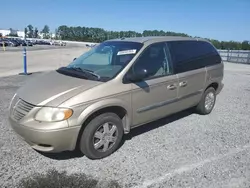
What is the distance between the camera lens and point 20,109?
3.42 meters

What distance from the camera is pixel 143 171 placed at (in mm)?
3355

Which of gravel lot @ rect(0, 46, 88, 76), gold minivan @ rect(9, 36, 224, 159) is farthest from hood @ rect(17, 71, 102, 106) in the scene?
gravel lot @ rect(0, 46, 88, 76)

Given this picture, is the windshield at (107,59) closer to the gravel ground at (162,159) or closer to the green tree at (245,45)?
the gravel ground at (162,159)

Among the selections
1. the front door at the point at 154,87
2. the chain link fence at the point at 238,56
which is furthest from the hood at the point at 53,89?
the chain link fence at the point at 238,56

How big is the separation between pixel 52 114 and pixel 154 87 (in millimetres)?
1742

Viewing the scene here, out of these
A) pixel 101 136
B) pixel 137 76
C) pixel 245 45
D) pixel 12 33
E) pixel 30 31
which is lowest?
pixel 101 136

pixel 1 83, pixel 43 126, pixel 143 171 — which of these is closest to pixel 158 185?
pixel 143 171

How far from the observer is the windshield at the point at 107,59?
3900 millimetres

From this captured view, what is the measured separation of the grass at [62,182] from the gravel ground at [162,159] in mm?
90

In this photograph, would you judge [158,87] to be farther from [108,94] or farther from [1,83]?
[1,83]

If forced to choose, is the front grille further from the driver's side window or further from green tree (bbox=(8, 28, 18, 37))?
green tree (bbox=(8, 28, 18, 37))

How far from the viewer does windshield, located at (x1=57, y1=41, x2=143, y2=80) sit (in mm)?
3900

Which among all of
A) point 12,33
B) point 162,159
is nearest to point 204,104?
point 162,159

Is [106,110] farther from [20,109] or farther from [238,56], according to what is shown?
[238,56]
